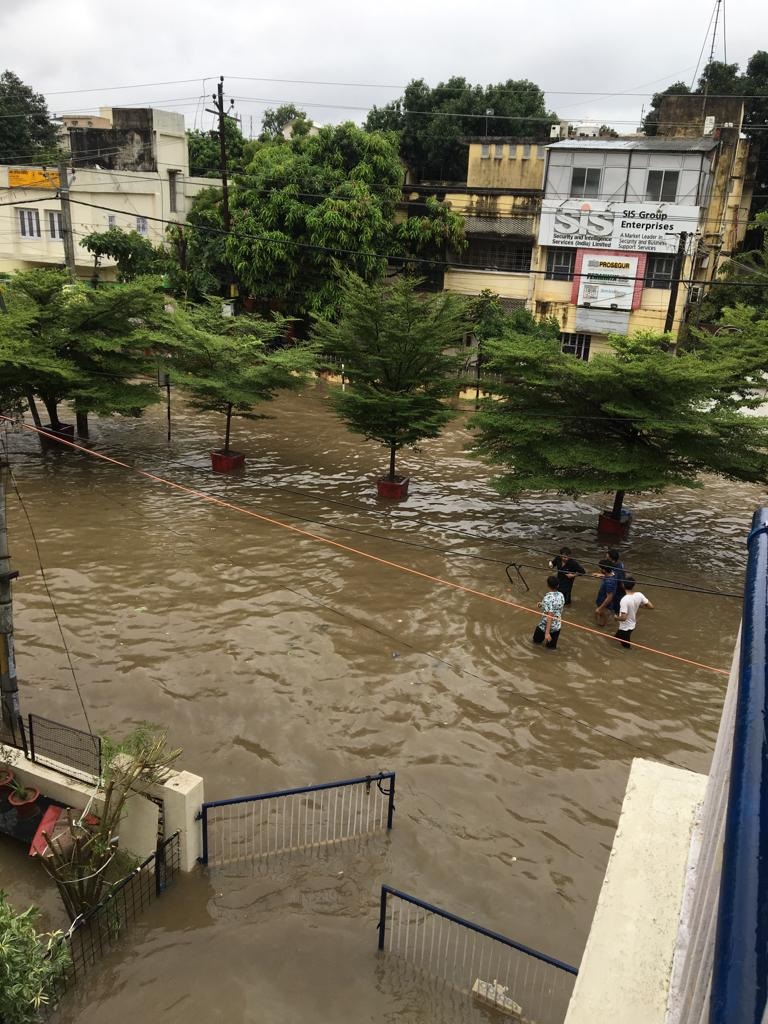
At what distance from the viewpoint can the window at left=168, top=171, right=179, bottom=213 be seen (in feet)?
136

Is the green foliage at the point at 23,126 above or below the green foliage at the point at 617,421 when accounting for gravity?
above

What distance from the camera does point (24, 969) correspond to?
6426 millimetres

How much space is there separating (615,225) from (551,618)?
89.3 ft

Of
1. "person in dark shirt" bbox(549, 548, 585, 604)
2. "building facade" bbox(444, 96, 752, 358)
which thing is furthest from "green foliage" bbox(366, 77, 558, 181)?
"person in dark shirt" bbox(549, 548, 585, 604)

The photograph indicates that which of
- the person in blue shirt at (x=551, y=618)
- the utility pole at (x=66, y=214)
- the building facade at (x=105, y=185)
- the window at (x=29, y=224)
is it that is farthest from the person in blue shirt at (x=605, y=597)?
the window at (x=29, y=224)

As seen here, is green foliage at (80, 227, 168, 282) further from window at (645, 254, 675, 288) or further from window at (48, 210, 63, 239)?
window at (645, 254, 675, 288)

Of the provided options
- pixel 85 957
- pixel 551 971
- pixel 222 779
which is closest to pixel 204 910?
pixel 85 957

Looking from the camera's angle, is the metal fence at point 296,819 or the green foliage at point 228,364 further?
the green foliage at point 228,364

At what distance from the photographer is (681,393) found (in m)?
16.4

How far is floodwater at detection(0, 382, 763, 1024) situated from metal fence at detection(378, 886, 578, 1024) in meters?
0.35

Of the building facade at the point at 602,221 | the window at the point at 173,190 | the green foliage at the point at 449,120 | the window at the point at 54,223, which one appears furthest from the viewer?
the green foliage at the point at 449,120

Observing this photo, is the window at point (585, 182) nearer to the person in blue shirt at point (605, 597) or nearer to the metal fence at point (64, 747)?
the person in blue shirt at point (605, 597)

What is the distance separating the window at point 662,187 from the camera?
110 ft

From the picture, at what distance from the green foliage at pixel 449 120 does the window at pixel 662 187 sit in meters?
14.1
